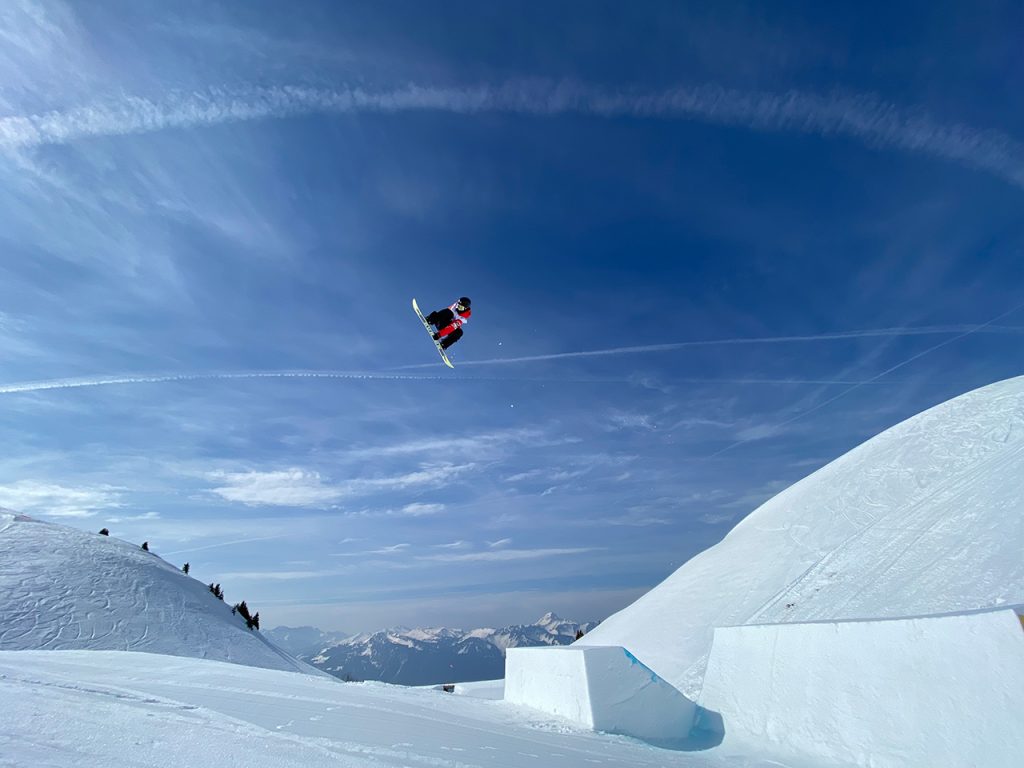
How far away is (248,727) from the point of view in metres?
7.51

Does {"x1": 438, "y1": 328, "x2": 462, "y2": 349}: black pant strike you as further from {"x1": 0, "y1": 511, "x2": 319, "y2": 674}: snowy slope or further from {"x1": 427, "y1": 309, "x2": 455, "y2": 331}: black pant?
{"x1": 0, "y1": 511, "x2": 319, "y2": 674}: snowy slope

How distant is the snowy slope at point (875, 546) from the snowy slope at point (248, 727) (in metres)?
8.87

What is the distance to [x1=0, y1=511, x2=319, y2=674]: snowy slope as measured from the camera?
27.8 metres

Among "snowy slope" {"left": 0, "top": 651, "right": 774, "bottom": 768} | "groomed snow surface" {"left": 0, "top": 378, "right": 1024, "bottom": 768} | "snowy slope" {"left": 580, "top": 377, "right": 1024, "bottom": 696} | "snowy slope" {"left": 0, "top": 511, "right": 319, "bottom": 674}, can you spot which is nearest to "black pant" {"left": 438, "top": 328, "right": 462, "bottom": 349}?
"groomed snow surface" {"left": 0, "top": 378, "right": 1024, "bottom": 768}

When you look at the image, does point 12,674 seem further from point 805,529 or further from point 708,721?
point 805,529

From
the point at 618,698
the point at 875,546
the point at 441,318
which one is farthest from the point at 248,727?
the point at 875,546

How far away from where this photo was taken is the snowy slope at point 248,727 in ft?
18.6

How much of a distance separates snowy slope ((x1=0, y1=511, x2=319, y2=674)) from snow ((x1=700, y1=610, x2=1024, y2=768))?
A: 94.9 feet

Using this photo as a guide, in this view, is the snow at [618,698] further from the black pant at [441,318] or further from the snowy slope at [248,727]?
the black pant at [441,318]

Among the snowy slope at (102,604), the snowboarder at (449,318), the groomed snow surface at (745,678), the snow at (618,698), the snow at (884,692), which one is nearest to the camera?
the groomed snow surface at (745,678)

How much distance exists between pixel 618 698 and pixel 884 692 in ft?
18.7

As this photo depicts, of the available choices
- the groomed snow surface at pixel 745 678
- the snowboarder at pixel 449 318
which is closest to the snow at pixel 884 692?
the groomed snow surface at pixel 745 678

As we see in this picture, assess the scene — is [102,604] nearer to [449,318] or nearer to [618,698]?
[449,318]

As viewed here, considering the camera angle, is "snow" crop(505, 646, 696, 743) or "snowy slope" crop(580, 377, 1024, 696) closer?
"snow" crop(505, 646, 696, 743)
